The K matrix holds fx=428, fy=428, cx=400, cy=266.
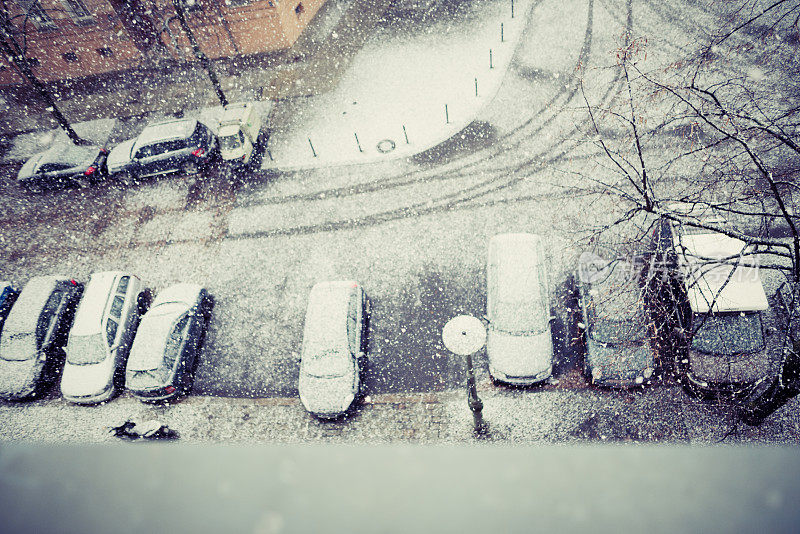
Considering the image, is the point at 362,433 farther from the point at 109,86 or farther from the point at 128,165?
the point at 109,86

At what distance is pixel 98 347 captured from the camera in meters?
10.3

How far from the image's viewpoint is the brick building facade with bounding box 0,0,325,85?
18.2 meters

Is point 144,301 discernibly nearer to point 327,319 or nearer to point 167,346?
point 167,346

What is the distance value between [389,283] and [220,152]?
8.44 meters

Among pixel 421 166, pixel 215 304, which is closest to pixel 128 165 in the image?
pixel 215 304

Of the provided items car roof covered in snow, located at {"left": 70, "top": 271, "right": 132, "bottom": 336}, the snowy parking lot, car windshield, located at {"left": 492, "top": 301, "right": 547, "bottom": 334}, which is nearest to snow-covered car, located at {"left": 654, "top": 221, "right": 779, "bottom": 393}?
the snowy parking lot

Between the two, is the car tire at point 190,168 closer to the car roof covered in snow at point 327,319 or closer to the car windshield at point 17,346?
the car windshield at point 17,346

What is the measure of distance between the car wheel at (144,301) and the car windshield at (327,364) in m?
5.37

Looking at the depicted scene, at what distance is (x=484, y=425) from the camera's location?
9.12m

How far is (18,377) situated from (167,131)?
8.68 m

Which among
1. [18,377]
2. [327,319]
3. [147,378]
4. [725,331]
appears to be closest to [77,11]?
[18,377]

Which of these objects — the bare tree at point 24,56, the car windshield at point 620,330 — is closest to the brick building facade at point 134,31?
the bare tree at point 24,56

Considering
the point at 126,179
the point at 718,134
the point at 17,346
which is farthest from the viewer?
the point at 126,179

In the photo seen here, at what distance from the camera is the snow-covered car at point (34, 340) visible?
10508 mm
